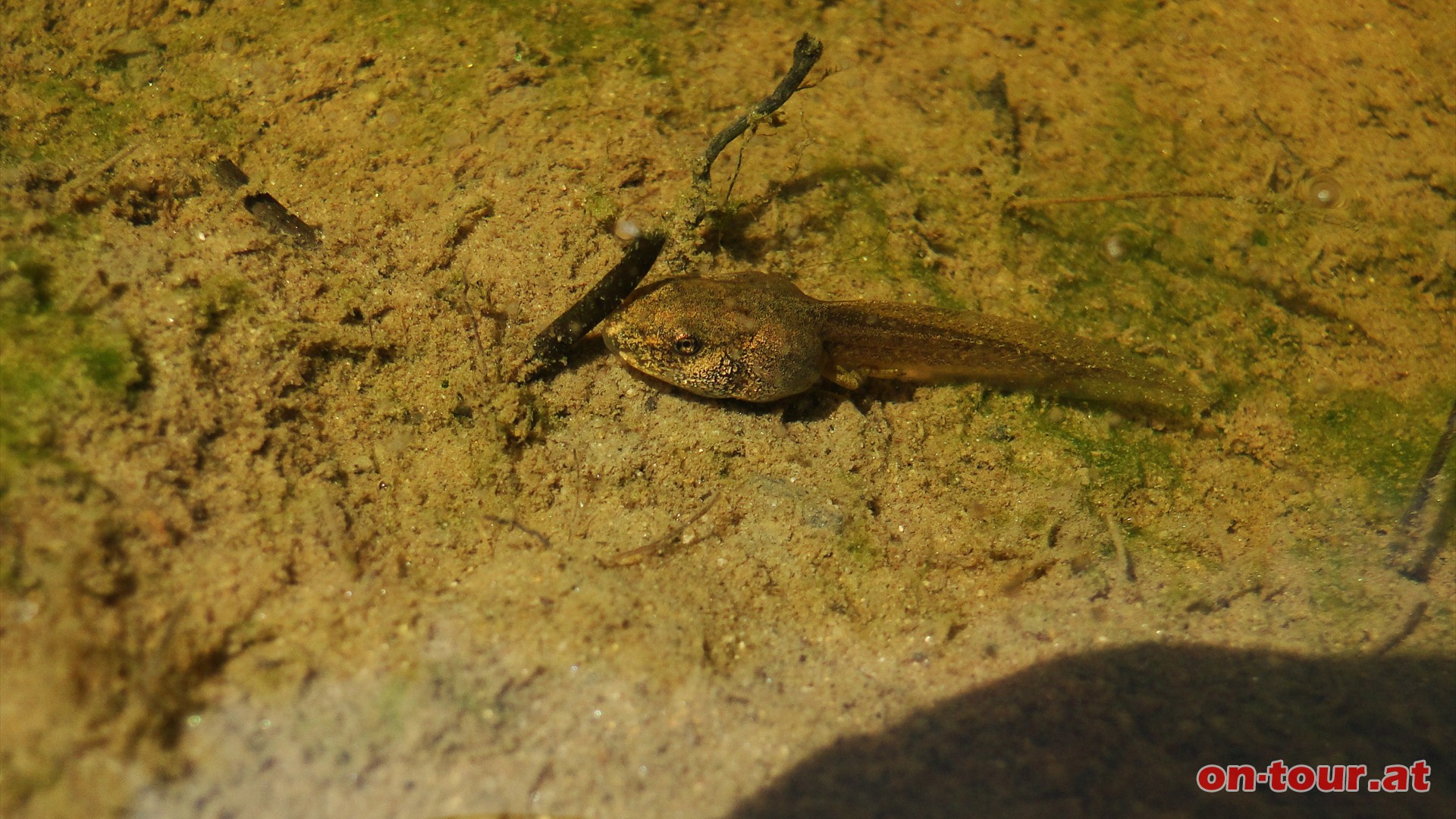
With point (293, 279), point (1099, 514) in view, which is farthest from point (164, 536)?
point (1099, 514)

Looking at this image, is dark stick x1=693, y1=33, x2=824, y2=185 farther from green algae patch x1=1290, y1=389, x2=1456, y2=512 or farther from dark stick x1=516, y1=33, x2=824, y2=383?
green algae patch x1=1290, y1=389, x2=1456, y2=512

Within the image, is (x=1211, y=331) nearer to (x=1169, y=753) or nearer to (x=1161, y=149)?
(x=1161, y=149)

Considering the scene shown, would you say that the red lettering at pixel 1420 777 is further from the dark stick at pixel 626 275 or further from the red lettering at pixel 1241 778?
the dark stick at pixel 626 275

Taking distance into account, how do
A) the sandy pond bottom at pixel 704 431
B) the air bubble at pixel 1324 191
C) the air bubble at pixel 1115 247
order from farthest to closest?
the air bubble at pixel 1324 191, the air bubble at pixel 1115 247, the sandy pond bottom at pixel 704 431

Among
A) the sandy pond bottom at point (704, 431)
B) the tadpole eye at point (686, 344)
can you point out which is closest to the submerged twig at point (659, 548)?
the sandy pond bottom at point (704, 431)

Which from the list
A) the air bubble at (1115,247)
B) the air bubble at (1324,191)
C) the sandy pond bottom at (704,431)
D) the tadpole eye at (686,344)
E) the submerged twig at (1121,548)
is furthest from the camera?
the air bubble at (1324,191)

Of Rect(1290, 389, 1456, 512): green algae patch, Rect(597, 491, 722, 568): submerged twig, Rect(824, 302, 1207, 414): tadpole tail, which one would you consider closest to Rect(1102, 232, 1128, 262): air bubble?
Rect(824, 302, 1207, 414): tadpole tail
